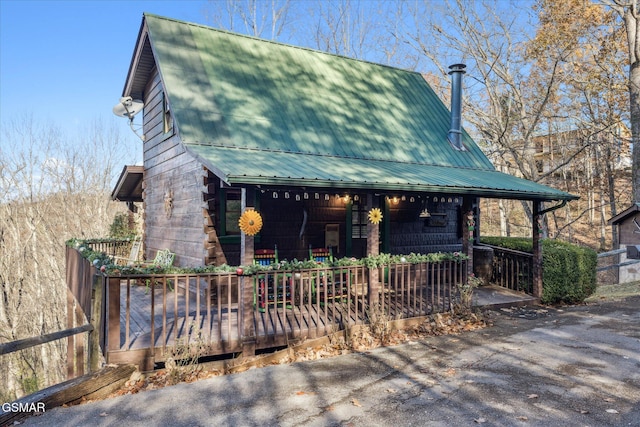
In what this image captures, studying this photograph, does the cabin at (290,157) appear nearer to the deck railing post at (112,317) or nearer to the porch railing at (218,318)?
the porch railing at (218,318)

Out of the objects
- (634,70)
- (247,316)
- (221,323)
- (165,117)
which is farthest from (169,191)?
(634,70)

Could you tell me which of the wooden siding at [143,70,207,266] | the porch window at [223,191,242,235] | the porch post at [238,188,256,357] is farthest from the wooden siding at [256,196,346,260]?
the porch post at [238,188,256,357]

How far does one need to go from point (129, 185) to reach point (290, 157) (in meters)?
7.58

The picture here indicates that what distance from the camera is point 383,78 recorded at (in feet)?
45.5

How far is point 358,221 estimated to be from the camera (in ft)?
37.2

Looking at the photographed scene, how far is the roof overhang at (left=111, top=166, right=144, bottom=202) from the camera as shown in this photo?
41.4ft

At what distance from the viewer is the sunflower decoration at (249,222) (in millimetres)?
6520

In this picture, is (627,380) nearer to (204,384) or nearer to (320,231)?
(204,384)

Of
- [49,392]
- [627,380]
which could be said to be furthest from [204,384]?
[627,380]

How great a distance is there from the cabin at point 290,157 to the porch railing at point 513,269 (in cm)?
136

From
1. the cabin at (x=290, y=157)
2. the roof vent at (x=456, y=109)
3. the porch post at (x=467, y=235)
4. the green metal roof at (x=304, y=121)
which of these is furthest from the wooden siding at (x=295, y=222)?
the roof vent at (x=456, y=109)

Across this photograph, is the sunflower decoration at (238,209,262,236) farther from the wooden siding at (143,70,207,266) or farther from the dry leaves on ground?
the wooden siding at (143,70,207,266)

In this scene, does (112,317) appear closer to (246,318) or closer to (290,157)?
(246,318)

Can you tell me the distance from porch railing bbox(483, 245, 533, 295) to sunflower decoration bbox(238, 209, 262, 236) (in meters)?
7.47
